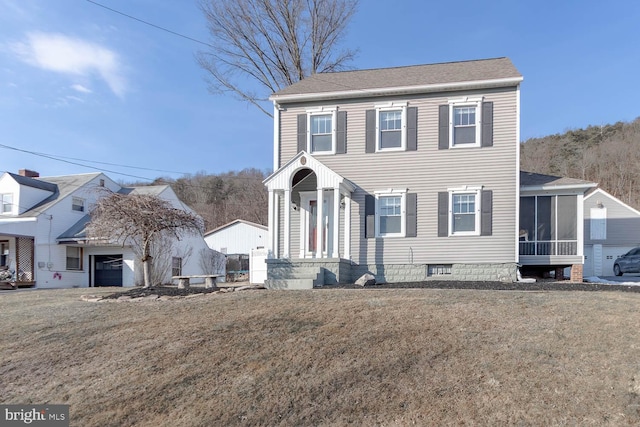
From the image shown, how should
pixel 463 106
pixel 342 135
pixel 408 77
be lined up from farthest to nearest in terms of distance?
pixel 408 77
pixel 342 135
pixel 463 106

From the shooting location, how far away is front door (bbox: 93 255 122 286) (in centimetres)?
2399

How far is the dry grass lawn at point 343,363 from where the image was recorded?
15.6ft

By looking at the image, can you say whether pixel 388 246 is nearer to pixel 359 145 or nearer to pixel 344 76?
pixel 359 145

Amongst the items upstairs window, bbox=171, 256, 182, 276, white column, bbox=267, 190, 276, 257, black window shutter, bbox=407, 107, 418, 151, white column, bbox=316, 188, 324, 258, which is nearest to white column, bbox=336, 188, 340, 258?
white column, bbox=316, 188, 324, 258

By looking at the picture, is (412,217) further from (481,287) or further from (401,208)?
(481,287)

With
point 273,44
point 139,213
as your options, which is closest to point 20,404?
point 139,213

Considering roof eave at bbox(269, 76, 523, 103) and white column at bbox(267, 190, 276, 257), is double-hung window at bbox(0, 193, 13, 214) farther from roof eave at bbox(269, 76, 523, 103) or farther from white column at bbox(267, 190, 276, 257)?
white column at bbox(267, 190, 276, 257)

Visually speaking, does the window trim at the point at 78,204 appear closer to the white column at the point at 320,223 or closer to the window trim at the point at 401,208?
the white column at the point at 320,223

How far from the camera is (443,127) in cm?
1370

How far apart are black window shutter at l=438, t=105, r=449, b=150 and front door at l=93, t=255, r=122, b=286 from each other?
17558 millimetres

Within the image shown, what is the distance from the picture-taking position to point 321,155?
1445 centimetres

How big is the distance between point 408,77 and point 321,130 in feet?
10.5

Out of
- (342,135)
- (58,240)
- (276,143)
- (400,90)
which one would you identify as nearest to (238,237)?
(58,240)

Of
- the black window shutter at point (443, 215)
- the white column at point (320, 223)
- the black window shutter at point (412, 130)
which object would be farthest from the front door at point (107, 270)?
the black window shutter at point (443, 215)
